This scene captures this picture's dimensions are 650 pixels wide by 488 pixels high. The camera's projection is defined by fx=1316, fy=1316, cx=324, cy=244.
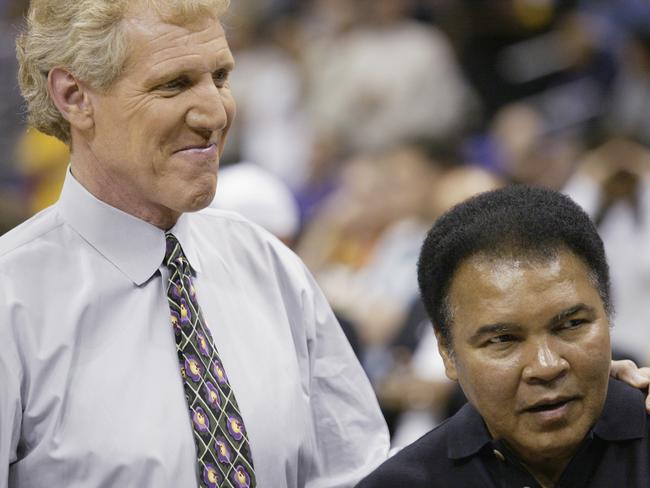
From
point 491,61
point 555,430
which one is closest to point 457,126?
point 491,61

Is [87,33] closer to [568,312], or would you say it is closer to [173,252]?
[173,252]

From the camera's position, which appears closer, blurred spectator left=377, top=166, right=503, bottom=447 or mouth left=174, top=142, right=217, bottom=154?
mouth left=174, top=142, right=217, bottom=154

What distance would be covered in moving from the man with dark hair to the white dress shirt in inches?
11.8

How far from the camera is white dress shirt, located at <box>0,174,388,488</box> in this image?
7.41ft

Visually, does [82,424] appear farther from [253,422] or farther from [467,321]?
[467,321]

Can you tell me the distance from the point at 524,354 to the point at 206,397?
59 centimetres

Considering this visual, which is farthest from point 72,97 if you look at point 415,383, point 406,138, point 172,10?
point 406,138

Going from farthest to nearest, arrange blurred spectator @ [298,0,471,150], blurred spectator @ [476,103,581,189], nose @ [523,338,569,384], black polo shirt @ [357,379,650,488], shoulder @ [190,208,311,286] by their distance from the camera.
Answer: blurred spectator @ [298,0,471,150]
blurred spectator @ [476,103,581,189]
shoulder @ [190,208,311,286]
black polo shirt @ [357,379,650,488]
nose @ [523,338,569,384]

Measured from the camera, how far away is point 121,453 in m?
2.27

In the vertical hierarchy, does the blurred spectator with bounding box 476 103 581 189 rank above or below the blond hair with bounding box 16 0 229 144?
below

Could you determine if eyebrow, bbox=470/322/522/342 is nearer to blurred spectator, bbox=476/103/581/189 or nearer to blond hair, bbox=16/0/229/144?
blond hair, bbox=16/0/229/144

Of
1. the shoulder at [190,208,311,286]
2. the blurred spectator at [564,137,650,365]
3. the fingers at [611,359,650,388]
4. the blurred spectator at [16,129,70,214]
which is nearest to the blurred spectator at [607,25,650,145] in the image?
the blurred spectator at [564,137,650,365]

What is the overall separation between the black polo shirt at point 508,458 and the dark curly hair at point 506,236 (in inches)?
6.7

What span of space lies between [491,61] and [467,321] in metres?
5.94
